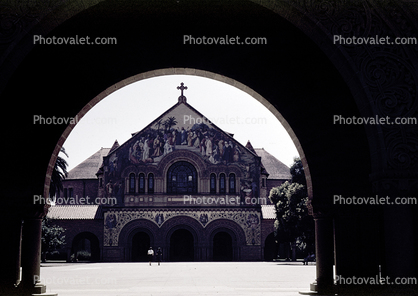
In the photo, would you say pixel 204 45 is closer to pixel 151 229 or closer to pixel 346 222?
pixel 346 222

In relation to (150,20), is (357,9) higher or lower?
lower


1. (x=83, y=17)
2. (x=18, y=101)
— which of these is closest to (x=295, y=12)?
(x=83, y=17)

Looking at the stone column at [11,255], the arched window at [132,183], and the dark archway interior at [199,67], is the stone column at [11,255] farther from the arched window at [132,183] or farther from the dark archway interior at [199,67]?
the arched window at [132,183]

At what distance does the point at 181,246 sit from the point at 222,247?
355cm

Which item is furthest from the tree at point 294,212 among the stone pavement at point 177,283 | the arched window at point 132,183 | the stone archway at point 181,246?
the stone pavement at point 177,283

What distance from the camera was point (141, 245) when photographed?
44000mm

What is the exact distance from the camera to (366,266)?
38.4 ft

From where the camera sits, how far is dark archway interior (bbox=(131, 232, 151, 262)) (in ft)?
143

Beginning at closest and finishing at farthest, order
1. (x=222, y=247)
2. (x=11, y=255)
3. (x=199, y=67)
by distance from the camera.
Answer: (x=11, y=255) → (x=199, y=67) → (x=222, y=247)

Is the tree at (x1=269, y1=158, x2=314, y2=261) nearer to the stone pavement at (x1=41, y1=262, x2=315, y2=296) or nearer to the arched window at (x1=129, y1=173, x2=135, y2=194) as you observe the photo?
the arched window at (x1=129, y1=173, x2=135, y2=194)

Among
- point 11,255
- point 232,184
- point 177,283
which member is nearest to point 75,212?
point 232,184

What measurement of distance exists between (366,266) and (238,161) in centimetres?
3353

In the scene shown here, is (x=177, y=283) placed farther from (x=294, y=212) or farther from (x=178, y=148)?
(x=178, y=148)

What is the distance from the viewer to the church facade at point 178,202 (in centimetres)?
4341
